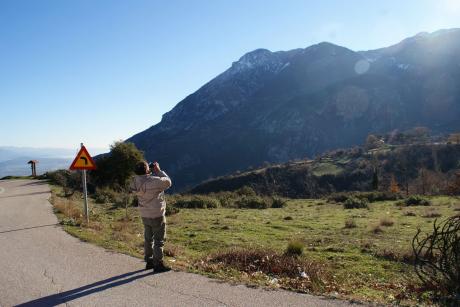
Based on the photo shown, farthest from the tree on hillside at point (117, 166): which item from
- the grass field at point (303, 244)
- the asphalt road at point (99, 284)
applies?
the asphalt road at point (99, 284)

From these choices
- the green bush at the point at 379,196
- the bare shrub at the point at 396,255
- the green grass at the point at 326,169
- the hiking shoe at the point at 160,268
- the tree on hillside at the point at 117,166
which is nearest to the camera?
the hiking shoe at the point at 160,268

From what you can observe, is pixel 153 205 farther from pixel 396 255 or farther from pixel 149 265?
pixel 396 255

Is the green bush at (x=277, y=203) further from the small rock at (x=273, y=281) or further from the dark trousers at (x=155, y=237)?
the small rock at (x=273, y=281)

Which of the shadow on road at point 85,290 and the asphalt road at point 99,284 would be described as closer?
the asphalt road at point 99,284

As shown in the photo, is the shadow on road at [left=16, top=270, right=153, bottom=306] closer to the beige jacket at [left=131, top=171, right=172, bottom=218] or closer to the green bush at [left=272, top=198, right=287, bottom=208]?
the beige jacket at [left=131, top=171, right=172, bottom=218]

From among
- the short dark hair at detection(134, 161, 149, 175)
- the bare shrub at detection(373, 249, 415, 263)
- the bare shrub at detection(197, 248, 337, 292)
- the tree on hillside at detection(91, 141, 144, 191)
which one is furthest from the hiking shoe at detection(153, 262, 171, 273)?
the tree on hillside at detection(91, 141, 144, 191)

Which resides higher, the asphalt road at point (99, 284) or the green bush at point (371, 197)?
the asphalt road at point (99, 284)

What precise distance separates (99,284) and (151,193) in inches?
71.5

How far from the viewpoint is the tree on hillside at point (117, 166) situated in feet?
119

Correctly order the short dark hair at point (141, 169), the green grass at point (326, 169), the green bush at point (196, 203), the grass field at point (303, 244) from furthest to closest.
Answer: the green grass at point (326, 169), the green bush at point (196, 203), the short dark hair at point (141, 169), the grass field at point (303, 244)

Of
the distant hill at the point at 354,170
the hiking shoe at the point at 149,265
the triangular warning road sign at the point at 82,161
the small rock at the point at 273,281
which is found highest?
the triangular warning road sign at the point at 82,161

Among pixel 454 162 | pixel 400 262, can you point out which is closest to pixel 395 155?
pixel 454 162

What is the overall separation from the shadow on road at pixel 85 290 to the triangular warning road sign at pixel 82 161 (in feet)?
24.1

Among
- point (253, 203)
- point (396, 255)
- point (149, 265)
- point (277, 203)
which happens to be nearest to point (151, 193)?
point (149, 265)
